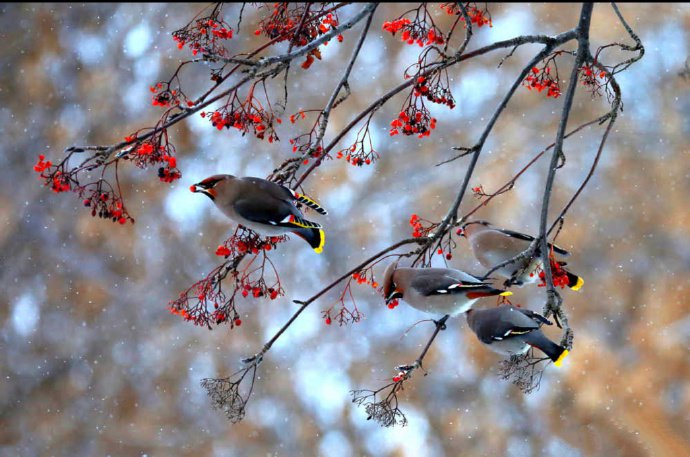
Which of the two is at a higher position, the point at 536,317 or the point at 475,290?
the point at 475,290

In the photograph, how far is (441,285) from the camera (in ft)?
5.92

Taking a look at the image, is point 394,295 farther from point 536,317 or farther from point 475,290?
point 536,317

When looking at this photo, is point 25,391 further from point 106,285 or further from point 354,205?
point 354,205

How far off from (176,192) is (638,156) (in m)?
3.06

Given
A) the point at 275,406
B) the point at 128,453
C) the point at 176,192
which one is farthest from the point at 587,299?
the point at 128,453

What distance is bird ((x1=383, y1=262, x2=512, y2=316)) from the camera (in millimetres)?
1800

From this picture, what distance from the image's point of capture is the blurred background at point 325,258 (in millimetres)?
4617

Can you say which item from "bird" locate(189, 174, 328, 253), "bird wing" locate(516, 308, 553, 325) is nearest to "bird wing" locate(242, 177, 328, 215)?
"bird" locate(189, 174, 328, 253)

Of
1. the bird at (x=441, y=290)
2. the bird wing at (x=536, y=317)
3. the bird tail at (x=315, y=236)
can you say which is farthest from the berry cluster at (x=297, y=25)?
the bird wing at (x=536, y=317)

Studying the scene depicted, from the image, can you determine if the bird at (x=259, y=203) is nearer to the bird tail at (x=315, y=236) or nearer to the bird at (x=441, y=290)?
the bird tail at (x=315, y=236)

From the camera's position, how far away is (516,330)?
1849 millimetres

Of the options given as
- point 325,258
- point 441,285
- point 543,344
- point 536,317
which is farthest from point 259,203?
point 325,258

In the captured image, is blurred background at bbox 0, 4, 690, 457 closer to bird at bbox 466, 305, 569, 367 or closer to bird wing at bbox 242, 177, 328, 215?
bird at bbox 466, 305, 569, 367

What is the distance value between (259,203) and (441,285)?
0.53 metres
